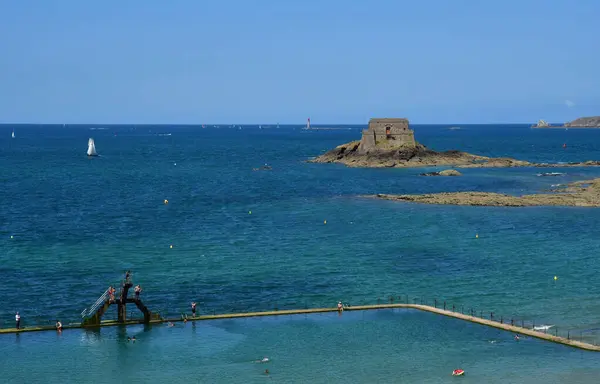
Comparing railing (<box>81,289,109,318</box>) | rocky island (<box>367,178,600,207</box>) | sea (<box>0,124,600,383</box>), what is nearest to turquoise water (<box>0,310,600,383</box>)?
sea (<box>0,124,600,383</box>)

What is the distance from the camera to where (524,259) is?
85.6 meters

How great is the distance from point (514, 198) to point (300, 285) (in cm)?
6487

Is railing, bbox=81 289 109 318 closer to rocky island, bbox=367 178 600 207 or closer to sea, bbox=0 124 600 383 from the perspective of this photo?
sea, bbox=0 124 600 383

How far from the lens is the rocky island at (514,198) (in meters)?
126

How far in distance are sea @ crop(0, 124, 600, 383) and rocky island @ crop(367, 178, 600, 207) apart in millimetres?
3600

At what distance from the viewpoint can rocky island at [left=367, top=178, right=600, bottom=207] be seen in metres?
126

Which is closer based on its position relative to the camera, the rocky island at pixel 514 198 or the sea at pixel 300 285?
the sea at pixel 300 285

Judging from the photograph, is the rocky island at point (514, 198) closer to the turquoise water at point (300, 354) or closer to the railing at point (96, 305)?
the turquoise water at point (300, 354)

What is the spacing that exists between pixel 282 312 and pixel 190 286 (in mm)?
12381

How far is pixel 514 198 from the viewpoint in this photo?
130375 mm

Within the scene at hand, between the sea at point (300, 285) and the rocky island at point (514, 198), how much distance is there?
360 centimetres

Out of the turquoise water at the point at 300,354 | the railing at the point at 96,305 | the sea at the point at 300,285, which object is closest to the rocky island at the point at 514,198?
the sea at the point at 300,285

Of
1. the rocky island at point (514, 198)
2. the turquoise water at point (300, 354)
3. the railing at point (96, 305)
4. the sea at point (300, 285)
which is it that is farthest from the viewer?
the rocky island at point (514, 198)

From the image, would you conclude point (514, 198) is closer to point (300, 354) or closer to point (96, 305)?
point (300, 354)
